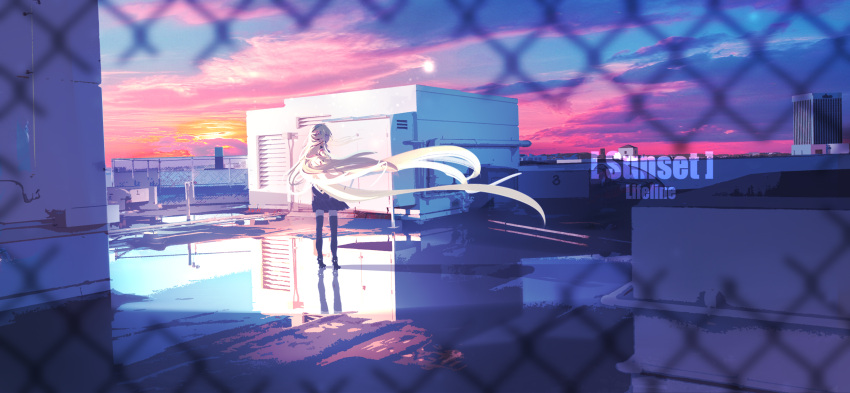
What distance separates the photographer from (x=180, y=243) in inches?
403

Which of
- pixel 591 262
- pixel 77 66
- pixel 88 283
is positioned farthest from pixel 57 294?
pixel 591 262

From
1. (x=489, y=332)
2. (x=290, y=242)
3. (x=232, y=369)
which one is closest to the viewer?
(x=232, y=369)

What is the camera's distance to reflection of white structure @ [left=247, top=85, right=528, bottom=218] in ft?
37.1

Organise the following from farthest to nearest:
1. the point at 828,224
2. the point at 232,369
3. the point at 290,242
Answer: the point at 290,242 < the point at 232,369 < the point at 828,224

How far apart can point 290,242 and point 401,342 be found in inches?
246

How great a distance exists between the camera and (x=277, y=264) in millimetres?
7879

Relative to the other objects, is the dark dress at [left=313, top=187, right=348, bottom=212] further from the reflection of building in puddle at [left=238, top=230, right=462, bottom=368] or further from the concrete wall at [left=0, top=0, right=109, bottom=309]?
the concrete wall at [left=0, top=0, right=109, bottom=309]

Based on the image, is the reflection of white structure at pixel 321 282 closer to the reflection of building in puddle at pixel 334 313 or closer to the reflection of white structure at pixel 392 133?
the reflection of building in puddle at pixel 334 313

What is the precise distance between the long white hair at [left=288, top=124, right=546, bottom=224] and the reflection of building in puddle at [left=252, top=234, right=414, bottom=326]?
1101mm

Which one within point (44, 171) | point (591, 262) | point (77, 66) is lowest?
point (591, 262)

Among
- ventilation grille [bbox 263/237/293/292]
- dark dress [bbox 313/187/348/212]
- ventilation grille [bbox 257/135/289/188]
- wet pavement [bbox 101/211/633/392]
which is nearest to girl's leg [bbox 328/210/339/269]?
dark dress [bbox 313/187/348/212]

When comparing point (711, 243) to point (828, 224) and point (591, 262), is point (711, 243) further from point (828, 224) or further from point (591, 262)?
point (591, 262)

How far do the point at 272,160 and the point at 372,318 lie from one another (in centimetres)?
1008

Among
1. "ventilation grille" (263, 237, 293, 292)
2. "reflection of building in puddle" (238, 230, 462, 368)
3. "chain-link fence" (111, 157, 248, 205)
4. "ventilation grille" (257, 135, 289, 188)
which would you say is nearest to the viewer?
"reflection of building in puddle" (238, 230, 462, 368)
